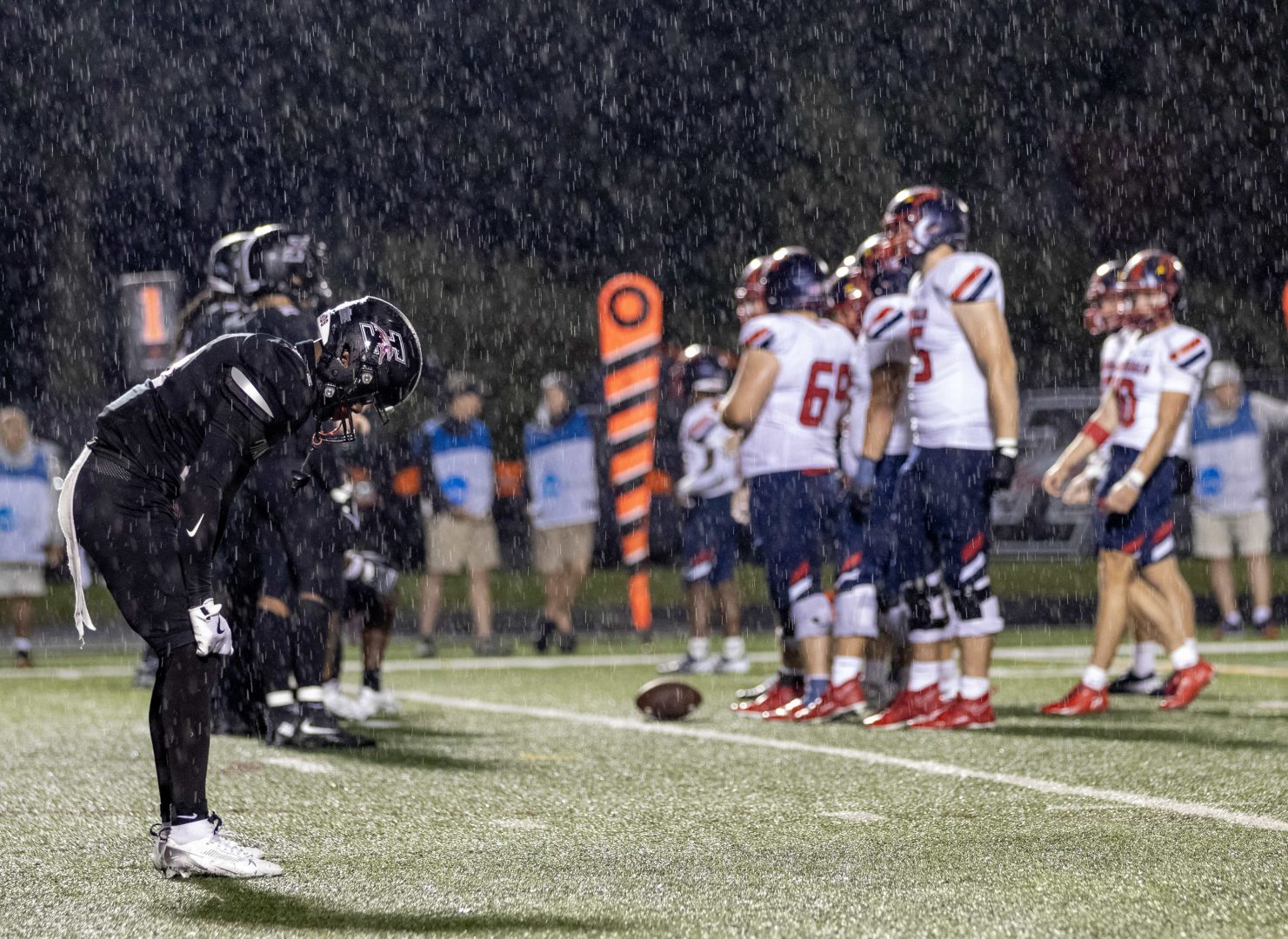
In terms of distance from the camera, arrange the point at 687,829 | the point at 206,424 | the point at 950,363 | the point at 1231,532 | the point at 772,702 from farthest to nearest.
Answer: the point at 1231,532 → the point at 772,702 → the point at 950,363 → the point at 687,829 → the point at 206,424

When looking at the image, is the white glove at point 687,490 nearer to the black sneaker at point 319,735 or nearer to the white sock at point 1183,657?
the white sock at point 1183,657

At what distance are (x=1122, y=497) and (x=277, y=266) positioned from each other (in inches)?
147

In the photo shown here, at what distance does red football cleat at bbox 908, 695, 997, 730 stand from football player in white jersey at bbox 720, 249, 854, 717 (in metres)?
0.72

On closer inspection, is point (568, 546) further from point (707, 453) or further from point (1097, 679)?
point (1097, 679)

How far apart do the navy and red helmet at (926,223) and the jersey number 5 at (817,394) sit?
789mm

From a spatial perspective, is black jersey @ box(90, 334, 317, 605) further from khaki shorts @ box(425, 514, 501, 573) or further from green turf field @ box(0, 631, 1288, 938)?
khaki shorts @ box(425, 514, 501, 573)

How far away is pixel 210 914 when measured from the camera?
4.02 m

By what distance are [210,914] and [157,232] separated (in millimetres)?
25475

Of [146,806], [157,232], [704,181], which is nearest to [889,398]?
→ [146,806]

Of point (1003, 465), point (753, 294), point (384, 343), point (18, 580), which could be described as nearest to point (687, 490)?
point (753, 294)

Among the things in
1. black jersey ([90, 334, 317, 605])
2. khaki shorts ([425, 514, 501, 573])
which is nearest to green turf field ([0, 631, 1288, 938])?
black jersey ([90, 334, 317, 605])

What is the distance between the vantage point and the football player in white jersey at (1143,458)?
818 cm

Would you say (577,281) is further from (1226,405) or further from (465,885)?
(465,885)

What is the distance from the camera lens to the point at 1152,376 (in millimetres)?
8367
